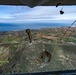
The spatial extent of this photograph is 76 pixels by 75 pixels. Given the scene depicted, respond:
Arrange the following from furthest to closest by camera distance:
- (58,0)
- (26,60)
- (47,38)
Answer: (26,60)
(47,38)
(58,0)

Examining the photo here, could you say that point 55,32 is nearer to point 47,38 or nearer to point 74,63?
point 47,38

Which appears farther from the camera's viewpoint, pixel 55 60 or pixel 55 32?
pixel 55 60

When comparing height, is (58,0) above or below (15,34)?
above

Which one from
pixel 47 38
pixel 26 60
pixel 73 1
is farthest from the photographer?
pixel 26 60

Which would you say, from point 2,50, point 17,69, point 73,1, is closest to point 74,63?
point 17,69

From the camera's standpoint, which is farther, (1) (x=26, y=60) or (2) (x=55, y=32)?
(1) (x=26, y=60)

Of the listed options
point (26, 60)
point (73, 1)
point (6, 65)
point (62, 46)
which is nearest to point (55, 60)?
point (62, 46)

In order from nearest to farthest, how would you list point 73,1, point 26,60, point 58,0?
point 58,0
point 73,1
point 26,60

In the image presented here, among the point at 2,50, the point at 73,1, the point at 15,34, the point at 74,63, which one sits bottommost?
the point at 74,63

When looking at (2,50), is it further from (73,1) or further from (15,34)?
(73,1)
